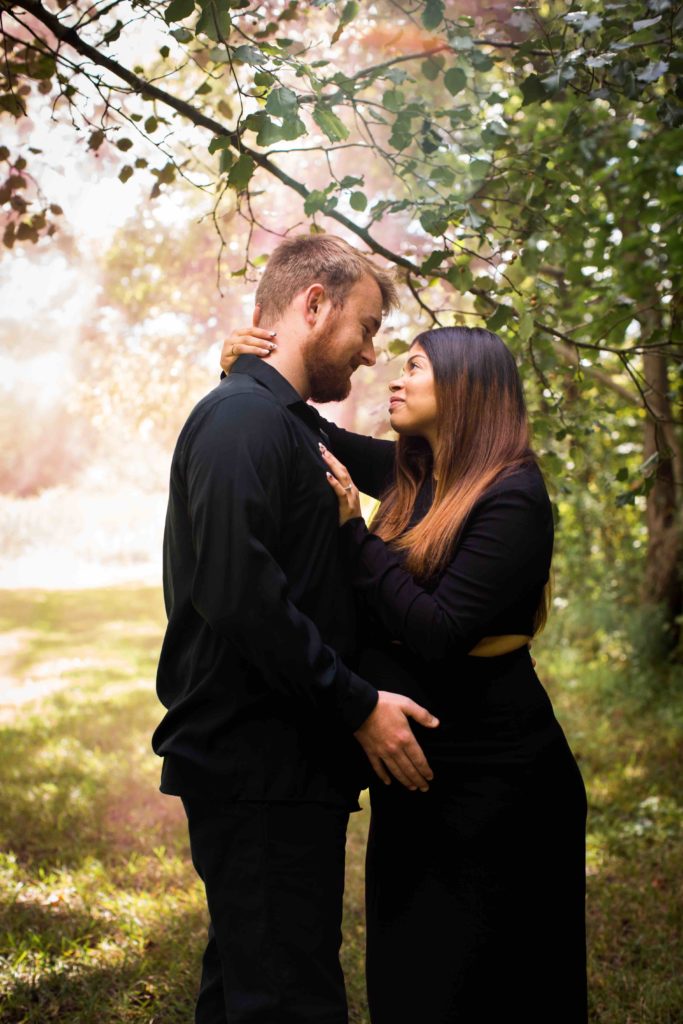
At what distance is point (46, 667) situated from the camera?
383 inches

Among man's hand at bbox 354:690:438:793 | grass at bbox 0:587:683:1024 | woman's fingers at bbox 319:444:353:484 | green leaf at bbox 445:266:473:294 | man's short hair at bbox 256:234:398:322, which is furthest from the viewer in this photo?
grass at bbox 0:587:683:1024

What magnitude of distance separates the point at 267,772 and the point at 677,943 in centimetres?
254

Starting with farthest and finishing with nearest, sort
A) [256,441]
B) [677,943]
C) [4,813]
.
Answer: [4,813] < [677,943] < [256,441]

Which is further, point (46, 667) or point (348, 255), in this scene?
point (46, 667)

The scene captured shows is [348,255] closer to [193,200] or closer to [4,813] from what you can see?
[4,813]

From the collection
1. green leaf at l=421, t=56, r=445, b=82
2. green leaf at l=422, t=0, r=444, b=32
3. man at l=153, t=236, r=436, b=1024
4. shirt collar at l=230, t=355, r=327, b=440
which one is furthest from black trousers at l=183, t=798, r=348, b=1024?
green leaf at l=421, t=56, r=445, b=82

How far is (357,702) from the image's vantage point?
2117 mm

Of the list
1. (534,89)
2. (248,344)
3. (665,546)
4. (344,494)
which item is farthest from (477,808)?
(665,546)

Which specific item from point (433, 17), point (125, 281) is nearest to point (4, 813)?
point (433, 17)

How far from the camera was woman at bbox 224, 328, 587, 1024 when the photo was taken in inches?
89.6

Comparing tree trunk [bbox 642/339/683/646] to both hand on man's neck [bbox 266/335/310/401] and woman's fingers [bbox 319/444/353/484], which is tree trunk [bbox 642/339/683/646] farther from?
woman's fingers [bbox 319/444/353/484]

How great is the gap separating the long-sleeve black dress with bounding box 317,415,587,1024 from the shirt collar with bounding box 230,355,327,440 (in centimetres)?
36

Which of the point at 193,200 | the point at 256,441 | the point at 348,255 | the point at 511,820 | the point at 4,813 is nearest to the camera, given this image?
the point at 256,441

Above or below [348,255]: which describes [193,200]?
above
